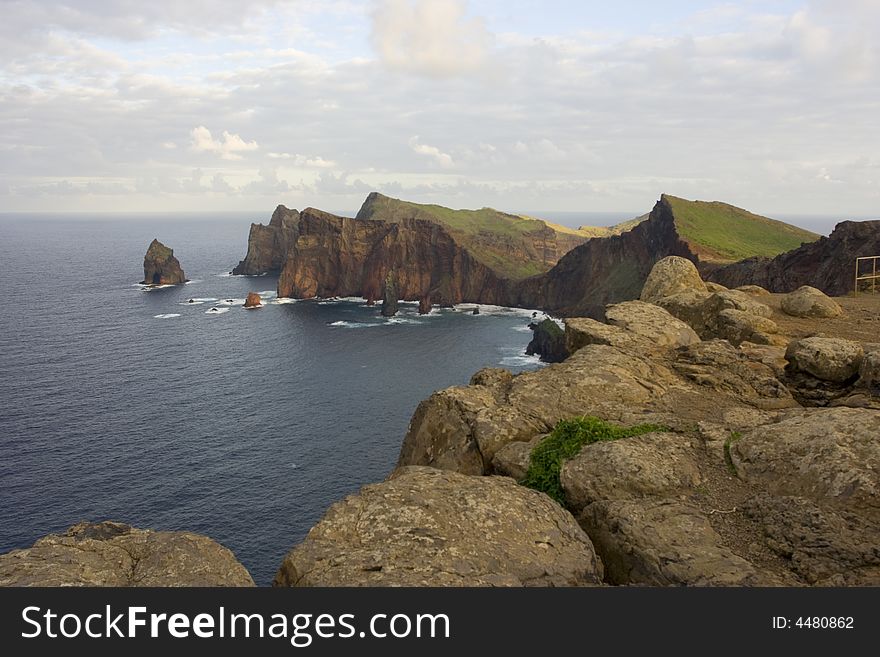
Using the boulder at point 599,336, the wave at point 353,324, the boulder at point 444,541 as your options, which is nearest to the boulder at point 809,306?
the boulder at point 599,336

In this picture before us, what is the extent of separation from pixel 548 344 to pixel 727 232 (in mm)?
57195

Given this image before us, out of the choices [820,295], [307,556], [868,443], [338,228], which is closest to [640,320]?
[820,295]

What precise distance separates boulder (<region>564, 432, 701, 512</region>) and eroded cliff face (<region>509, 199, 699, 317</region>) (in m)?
108

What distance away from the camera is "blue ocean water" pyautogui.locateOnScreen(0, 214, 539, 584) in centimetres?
5681

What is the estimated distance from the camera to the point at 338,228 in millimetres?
192750

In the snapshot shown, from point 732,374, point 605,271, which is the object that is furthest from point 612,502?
point 605,271

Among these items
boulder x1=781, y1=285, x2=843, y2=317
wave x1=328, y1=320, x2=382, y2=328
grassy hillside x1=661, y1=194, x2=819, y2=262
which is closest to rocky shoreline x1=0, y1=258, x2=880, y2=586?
boulder x1=781, y1=285, x2=843, y2=317

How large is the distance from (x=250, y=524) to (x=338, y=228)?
489 ft

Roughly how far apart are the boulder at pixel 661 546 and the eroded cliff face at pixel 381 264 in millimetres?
171260

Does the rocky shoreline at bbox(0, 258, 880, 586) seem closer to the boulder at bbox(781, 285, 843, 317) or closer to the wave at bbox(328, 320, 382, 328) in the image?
the boulder at bbox(781, 285, 843, 317)

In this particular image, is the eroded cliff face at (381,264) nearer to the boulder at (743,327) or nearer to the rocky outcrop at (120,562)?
the boulder at (743,327)

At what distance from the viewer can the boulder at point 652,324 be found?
81.7 ft

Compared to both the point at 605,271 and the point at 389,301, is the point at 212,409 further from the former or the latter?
the point at 605,271
